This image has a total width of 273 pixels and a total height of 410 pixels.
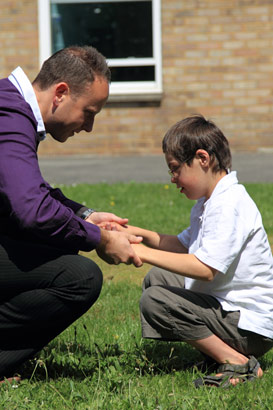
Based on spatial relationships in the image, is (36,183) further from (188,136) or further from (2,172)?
(188,136)

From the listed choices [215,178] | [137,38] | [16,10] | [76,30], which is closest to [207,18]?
[137,38]

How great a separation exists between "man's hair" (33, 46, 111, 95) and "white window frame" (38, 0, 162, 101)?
31.4 feet

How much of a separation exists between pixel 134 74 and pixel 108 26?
1.02 m

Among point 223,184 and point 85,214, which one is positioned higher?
point 223,184

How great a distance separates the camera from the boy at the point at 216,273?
347 cm

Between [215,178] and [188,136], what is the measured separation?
10.0 inches

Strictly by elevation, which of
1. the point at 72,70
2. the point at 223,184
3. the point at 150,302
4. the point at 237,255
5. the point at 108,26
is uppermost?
the point at 72,70

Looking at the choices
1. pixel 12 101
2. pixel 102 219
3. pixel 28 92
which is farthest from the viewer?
pixel 102 219

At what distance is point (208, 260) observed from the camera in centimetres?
344

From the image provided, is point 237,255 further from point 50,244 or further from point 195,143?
point 50,244

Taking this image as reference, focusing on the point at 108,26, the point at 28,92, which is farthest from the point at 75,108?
the point at 108,26

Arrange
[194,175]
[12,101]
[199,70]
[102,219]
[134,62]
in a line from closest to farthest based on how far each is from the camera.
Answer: [12,101] → [194,175] → [102,219] → [199,70] → [134,62]

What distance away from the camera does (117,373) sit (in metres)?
3.48

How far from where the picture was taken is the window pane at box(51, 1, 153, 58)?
13242 mm
